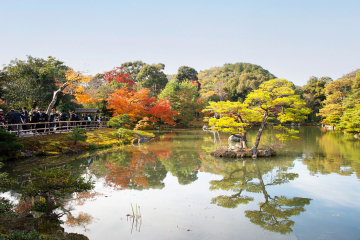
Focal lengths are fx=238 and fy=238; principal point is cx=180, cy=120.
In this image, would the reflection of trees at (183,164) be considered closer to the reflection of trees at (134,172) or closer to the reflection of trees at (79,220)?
the reflection of trees at (134,172)

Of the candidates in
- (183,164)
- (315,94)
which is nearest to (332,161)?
(183,164)

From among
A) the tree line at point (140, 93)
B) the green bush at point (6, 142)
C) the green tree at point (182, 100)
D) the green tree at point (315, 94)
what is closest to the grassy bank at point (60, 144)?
the green bush at point (6, 142)

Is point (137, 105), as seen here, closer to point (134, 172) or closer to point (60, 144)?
point (60, 144)

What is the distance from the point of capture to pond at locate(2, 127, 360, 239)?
4547 mm

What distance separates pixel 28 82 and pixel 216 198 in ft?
57.1

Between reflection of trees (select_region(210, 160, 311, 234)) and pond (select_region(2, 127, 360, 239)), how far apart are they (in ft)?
0.07

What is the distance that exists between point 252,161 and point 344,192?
4.06 metres

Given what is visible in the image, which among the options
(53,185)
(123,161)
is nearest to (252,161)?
(123,161)

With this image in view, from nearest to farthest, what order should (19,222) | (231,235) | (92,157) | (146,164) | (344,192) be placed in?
(19,222) < (231,235) < (344,192) < (146,164) < (92,157)

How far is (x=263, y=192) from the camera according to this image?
21.9ft

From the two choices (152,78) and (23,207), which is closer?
(23,207)

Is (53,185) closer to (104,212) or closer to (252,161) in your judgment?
(104,212)

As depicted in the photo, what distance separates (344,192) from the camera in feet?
21.6

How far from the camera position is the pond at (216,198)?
14.9ft
